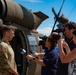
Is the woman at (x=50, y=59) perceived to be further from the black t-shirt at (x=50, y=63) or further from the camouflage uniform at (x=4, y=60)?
the camouflage uniform at (x=4, y=60)

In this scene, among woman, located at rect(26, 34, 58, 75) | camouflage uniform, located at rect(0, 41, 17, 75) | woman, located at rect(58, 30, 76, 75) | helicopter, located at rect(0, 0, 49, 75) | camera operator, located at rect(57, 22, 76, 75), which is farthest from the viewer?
helicopter, located at rect(0, 0, 49, 75)

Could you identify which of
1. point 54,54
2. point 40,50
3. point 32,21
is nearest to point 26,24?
point 32,21

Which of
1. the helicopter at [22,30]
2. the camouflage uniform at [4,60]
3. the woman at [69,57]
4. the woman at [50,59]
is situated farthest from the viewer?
the helicopter at [22,30]

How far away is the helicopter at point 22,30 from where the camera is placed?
7037mm

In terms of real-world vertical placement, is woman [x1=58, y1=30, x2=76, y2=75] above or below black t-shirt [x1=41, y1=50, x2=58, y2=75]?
above

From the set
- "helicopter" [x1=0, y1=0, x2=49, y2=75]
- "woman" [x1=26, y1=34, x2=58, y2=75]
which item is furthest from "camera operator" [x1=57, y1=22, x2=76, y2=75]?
"helicopter" [x1=0, y1=0, x2=49, y2=75]

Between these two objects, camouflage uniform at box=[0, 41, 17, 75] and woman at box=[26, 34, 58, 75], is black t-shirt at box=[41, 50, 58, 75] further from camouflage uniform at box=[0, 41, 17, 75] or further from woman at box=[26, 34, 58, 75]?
camouflage uniform at box=[0, 41, 17, 75]

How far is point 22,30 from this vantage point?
311 inches

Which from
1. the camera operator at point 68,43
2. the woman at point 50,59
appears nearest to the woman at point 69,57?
the camera operator at point 68,43

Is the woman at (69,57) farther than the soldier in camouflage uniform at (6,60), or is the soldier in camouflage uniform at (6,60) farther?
the soldier in camouflage uniform at (6,60)

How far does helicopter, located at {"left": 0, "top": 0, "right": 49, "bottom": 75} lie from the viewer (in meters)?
7.04

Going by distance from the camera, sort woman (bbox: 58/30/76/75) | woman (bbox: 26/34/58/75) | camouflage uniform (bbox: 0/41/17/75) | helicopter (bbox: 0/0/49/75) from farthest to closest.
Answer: helicopter (bbox: 0/0/49/75), woman (bbox: 26/34/58/75), camouflage uniform (bbox: 0/41/17/75), woman (bbox: 58/30/76/75)

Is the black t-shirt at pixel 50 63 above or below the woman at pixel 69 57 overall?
below

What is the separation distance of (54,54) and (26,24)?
9.84ft
